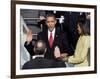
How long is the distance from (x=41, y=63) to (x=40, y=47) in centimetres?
14

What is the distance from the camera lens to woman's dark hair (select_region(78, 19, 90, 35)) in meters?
2.03

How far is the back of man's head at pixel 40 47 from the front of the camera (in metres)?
1.88

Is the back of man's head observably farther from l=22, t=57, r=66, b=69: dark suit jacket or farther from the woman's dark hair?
the woman's dark hair

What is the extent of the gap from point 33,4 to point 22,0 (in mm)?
100

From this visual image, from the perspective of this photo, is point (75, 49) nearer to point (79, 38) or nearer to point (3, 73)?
point (79, 38)

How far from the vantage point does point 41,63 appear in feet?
6.21

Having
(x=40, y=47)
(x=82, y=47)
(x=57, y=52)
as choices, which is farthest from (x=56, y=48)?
(x=82, y=47)

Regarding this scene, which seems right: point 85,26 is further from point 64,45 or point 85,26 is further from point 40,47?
point 40,47

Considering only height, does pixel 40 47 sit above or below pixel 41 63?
above

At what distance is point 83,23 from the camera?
2.03 meters

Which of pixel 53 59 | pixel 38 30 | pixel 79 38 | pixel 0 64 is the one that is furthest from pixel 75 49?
pixel 0 64

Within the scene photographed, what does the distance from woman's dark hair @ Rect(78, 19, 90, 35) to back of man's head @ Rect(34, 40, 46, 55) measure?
406mm

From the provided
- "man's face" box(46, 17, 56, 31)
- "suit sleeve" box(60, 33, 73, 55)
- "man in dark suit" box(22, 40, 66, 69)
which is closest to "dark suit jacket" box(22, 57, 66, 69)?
"man in dark suit" box(22, 40, 66, 69)

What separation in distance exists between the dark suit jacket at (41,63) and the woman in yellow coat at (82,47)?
13 centimetres
